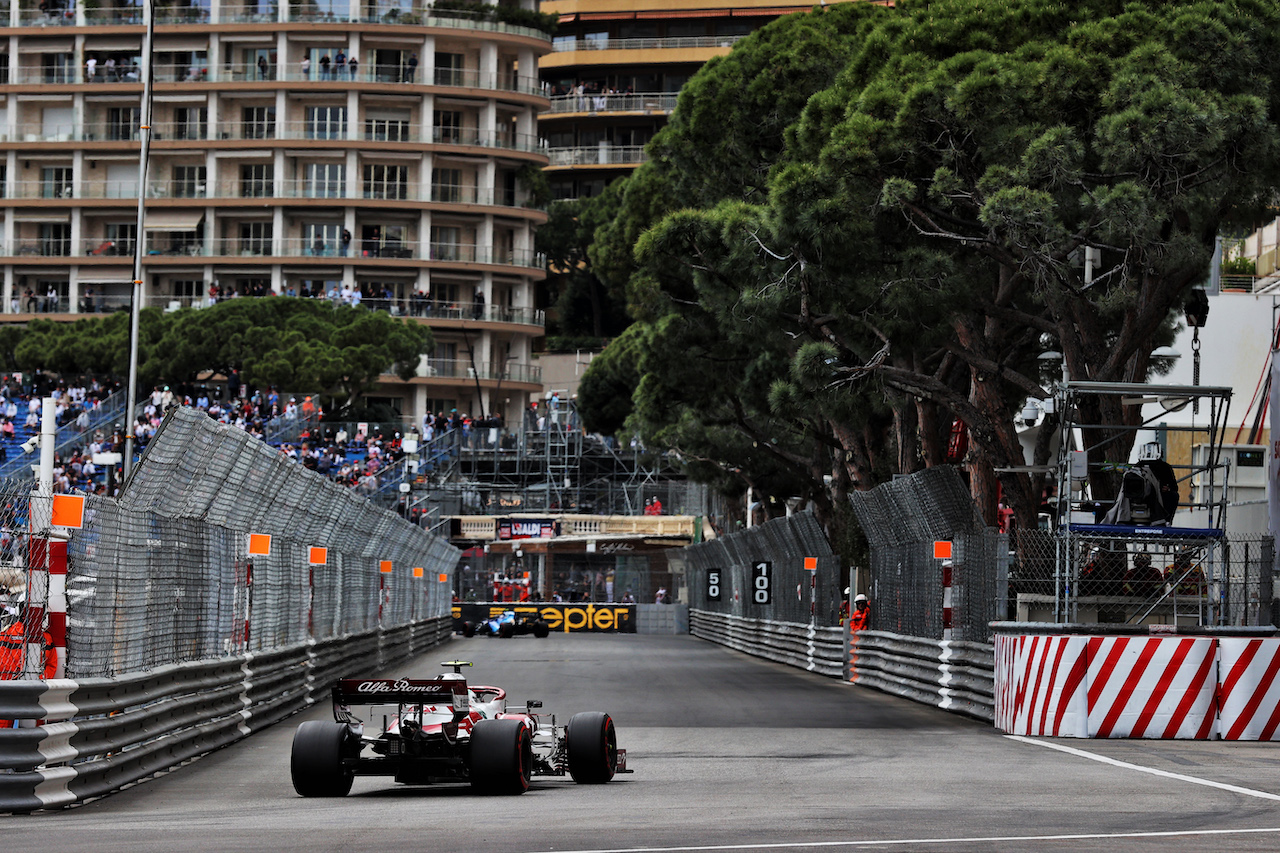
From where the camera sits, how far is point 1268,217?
79.5ft

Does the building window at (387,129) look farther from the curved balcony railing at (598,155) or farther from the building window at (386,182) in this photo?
the curved balcony railing at (598,155)

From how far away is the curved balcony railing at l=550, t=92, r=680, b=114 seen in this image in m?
119

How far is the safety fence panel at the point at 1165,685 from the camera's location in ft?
55.1

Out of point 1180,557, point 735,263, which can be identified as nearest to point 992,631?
point 1180,557

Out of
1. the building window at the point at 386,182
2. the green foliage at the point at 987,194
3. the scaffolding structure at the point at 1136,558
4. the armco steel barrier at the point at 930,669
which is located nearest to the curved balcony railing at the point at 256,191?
the building window at the point at 386,182

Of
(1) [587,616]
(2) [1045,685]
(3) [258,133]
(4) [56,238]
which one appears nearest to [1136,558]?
(2) [1045,685]

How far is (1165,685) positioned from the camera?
55.4ft

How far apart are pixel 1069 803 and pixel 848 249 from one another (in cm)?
1352

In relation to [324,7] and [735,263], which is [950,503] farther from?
[324,7]

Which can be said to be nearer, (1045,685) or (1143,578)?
(1045,685)

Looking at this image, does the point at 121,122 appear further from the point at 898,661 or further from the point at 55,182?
the point at 898,661

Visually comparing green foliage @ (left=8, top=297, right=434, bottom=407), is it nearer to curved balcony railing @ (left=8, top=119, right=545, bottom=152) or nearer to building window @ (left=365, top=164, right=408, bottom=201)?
building window @ (left=365, top=164, right=408, bottom=201)

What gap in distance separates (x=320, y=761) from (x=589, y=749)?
1.86m

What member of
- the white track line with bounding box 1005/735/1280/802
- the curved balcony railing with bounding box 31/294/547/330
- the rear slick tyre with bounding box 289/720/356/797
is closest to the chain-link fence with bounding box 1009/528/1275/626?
the white track line with bounding box 1005/735/1280/802
